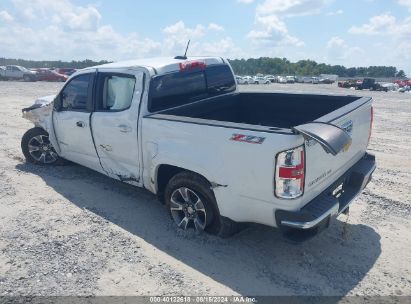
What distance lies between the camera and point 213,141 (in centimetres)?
369

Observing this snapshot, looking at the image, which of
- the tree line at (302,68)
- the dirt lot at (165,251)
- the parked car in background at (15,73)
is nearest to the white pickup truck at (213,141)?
the dirt lot at (165,251)

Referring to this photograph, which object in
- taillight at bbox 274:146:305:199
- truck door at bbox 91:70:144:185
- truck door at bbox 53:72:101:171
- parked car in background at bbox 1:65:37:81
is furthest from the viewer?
parked car in background at bbox 1:65:37:81

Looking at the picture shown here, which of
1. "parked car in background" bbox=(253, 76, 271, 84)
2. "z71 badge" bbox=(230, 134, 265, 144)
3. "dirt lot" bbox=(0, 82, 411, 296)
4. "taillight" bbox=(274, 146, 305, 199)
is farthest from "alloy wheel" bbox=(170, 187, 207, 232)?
"parked car in background" bbox=(253, 76, 271, 84)

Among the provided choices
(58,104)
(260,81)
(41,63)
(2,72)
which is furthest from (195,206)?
(41,63)

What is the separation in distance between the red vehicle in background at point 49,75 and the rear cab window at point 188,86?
34.4 m

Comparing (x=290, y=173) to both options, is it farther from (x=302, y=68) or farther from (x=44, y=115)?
(x=302, y=68)

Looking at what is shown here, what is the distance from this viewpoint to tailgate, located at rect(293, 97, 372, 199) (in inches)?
125

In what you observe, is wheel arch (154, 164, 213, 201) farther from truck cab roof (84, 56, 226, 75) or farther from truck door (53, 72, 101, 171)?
truck door (53, 72, 101, 171)

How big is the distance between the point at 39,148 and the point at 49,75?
3338 centimetres

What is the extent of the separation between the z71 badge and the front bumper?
0.70 m

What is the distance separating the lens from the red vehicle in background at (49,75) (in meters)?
36.6

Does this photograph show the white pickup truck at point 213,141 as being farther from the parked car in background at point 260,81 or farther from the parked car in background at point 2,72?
the parked car in background at point 260,81

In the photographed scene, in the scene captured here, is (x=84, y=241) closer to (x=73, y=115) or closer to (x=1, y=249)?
(x=1, y=249)

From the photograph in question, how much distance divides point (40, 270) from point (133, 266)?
96cm
